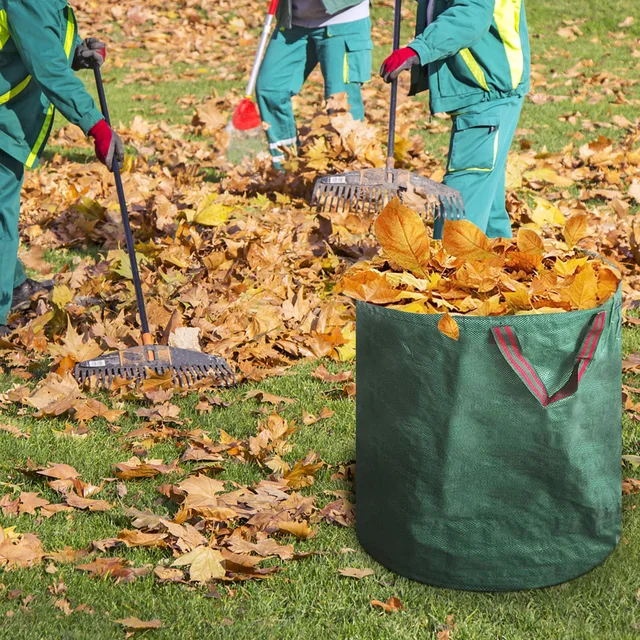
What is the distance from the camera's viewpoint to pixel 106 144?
4551 millimetres

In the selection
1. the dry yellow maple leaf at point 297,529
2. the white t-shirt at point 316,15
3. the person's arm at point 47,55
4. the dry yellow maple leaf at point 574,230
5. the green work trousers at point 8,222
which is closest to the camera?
the dry yellow maple leaf at point 574,230

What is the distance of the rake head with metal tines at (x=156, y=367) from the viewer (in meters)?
4.29

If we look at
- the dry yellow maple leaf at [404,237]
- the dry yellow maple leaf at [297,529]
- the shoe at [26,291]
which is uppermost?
the dry yellow maple leaf at [404,237]

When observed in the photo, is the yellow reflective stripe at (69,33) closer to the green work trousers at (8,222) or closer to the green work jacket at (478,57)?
the green work trousers at (8,222)

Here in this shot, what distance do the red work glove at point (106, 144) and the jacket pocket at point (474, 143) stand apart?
1.69 meters

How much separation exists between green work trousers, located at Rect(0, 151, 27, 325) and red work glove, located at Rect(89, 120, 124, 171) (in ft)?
2.23

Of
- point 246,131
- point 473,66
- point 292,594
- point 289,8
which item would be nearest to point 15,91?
point 473,66

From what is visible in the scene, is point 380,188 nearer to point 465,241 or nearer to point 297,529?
point 465,241

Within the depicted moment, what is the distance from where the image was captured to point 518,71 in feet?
15.9

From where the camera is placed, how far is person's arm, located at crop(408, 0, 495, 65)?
452 cm

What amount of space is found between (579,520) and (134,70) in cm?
1117

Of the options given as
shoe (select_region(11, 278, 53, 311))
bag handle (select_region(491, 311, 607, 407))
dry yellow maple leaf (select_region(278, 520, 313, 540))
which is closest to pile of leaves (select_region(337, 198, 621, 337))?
bag handle (select_region(491, 311, 607, 407))

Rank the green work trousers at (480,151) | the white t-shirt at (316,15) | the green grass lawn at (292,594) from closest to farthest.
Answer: the green grass lawn at (292,594), the green work trousers at (480,151), the white t-shirt at (316,15)

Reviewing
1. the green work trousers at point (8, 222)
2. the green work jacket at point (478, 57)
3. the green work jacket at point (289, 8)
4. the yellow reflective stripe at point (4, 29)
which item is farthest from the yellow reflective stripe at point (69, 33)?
the green work jacket at point (289, 8)
